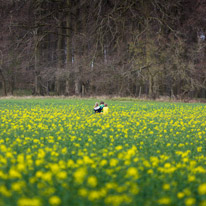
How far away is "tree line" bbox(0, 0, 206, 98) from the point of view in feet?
95.3

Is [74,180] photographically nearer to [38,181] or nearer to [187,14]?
[38,181]

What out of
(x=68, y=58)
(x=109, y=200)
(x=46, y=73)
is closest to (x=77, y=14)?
(x=68, y=58)

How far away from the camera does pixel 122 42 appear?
32281mm

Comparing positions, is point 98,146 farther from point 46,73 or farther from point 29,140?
point 46,73

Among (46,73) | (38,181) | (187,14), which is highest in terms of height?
(187,14)

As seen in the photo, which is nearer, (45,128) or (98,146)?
(98,146)

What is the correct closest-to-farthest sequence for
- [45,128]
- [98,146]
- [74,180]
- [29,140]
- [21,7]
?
[74,180] → [98,146] → [29,140] → [45,128] → [21,7]

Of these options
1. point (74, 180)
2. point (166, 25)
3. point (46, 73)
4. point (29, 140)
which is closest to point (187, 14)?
point (166, 25)

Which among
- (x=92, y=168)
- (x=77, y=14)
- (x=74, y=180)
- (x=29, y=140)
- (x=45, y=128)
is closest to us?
(x=74, y=180)

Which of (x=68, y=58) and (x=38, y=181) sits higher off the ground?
(x=68, y=58)

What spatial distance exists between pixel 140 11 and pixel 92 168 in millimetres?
29130

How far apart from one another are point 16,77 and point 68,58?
53.1 feet

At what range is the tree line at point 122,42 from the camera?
29.0 m

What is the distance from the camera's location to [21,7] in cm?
3341
